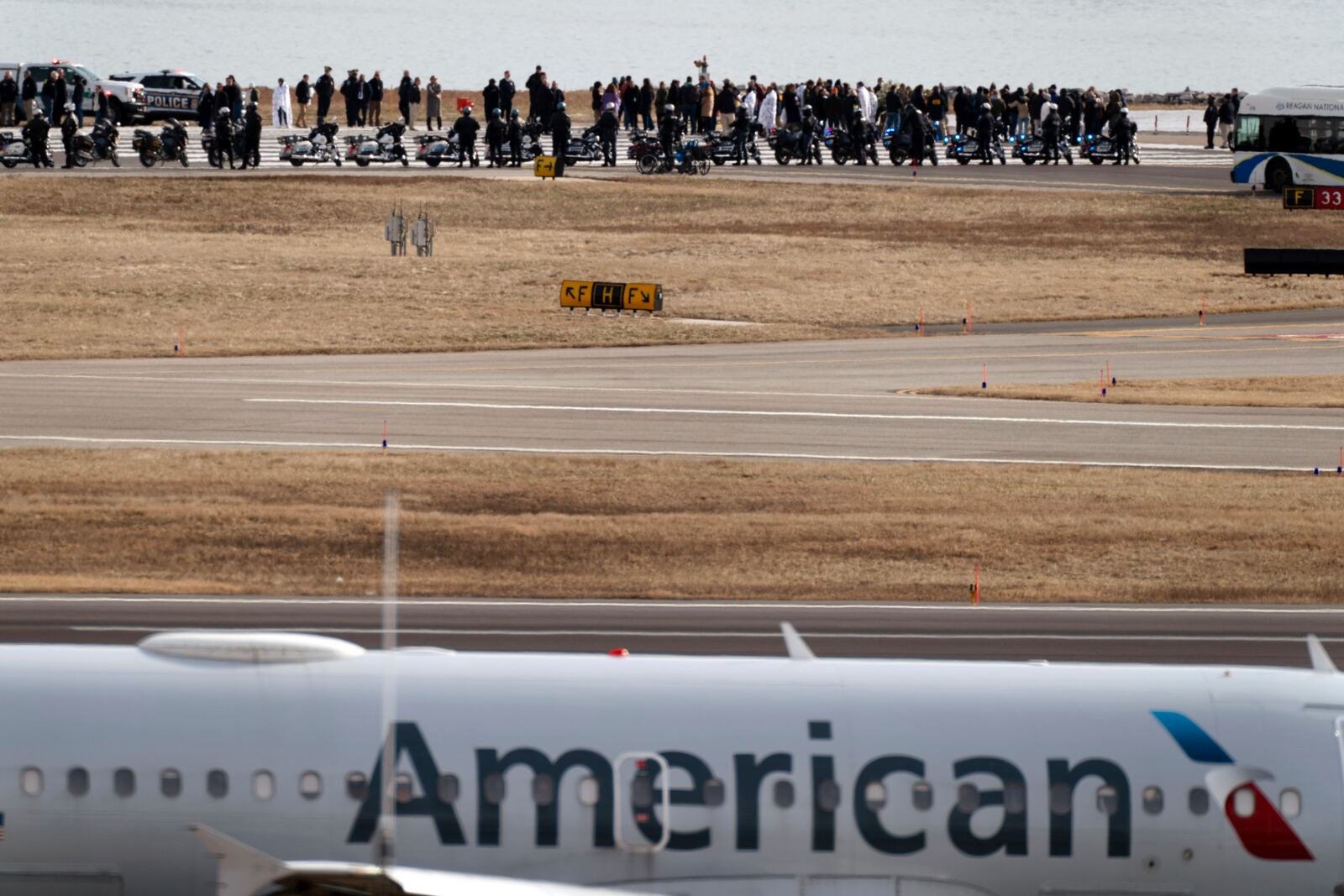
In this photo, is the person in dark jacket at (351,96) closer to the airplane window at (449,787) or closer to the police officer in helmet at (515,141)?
the police officer in helmet at (515,141)

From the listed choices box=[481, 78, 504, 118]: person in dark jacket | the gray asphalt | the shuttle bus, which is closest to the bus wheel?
the shuttle bus

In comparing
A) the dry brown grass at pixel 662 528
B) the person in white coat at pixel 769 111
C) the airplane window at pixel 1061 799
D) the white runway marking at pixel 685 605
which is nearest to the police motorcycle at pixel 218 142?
the person in white coat at pixel 769 111

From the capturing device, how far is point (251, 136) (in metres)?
75.5

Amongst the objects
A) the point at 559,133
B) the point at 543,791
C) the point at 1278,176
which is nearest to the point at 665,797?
the point at 543,791

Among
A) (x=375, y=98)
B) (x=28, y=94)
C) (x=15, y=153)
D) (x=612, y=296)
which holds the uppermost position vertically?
(x=375, y=98)

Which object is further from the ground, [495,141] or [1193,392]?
[495,141]

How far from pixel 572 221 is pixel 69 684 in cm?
5990

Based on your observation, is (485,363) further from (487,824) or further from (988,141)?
(988,141)

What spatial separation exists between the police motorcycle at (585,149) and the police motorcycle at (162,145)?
15678mm

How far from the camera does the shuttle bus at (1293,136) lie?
75.1 metres

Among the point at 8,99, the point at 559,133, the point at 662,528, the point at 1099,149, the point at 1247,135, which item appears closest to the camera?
the point at 662,528

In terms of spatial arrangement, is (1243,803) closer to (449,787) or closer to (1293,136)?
(449,787)

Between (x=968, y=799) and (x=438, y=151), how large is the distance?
69.2 m

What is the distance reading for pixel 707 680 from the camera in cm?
1299
